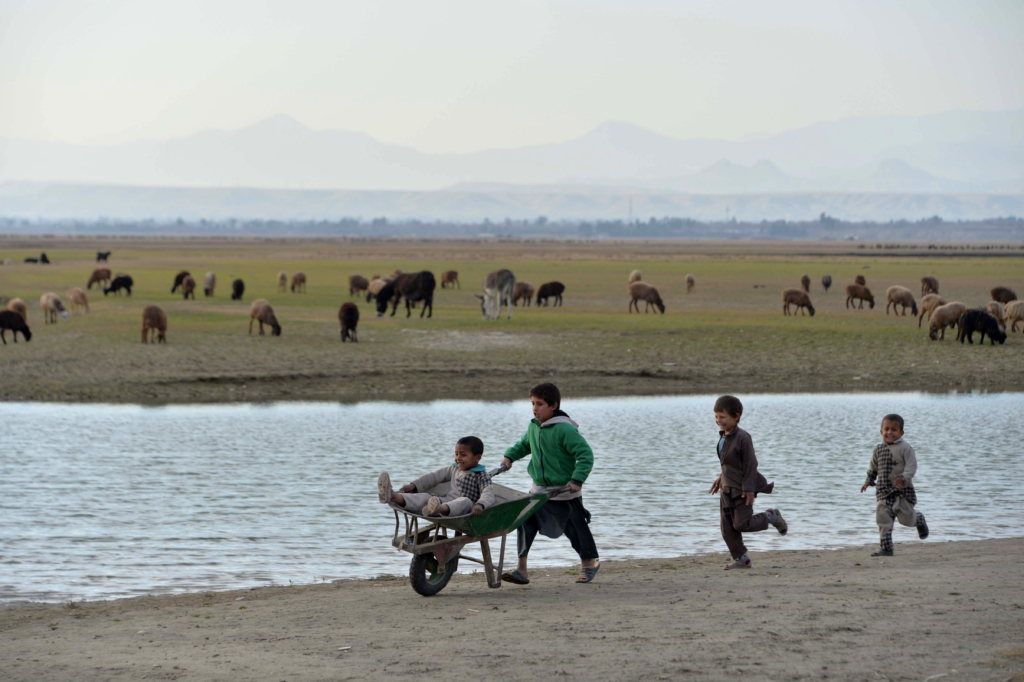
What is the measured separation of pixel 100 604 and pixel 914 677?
5798mm

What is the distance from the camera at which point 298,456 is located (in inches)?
593

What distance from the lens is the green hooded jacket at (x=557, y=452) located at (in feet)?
26.3

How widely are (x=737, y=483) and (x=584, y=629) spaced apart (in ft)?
7.61

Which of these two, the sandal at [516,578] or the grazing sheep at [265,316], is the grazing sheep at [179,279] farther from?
the sandal at [516,578]

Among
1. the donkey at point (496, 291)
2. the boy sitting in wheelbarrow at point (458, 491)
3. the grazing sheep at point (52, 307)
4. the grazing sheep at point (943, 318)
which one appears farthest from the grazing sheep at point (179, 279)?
the boy sitting in wheelbarrow at point (458, 491)

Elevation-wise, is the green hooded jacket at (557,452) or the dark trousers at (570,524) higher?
the green hooded jacket at (557,452)

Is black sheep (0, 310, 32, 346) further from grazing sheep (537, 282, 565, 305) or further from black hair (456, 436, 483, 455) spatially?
black hair (456, 436, 483, 455)

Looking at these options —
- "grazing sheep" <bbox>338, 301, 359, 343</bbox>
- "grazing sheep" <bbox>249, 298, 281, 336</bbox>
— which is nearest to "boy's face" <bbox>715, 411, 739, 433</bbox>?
"grazing sheep" <bbox>338, 301, 359, 343</bbox>

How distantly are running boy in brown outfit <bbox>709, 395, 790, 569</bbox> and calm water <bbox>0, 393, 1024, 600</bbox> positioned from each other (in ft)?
3.85

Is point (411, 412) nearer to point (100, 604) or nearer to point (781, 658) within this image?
point (100, 604)

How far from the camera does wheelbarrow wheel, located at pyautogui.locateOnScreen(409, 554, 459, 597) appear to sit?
7711mm

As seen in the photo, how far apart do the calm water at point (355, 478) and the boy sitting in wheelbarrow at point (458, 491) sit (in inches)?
63.4

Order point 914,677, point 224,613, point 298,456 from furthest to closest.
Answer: point 298,456 → point 224,613 → point 914,677

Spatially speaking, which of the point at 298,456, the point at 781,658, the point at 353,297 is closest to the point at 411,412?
the point at 298,456
